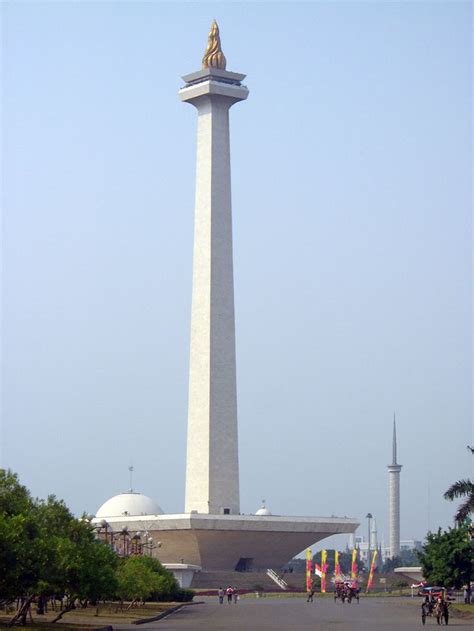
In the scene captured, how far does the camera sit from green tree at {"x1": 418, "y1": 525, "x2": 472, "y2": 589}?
5856cm

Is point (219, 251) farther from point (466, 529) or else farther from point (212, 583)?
point (466, 529)

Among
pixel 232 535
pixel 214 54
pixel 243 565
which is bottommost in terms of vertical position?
pixel 243 565

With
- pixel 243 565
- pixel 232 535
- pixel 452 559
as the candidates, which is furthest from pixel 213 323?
pixel 452 559

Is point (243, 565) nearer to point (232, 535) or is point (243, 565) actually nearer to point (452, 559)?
point (232, 535)

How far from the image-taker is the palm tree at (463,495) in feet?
151

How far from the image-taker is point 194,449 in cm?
8550

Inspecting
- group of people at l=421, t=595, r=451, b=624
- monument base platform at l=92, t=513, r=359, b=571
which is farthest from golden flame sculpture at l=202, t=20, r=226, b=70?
group of people at l=421, t=595, r=451, b=624

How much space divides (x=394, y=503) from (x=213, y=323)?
6975 centimetres

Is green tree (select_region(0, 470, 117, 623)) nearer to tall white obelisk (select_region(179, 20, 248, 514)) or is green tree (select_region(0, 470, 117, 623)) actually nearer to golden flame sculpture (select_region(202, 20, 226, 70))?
tall white obelisk (select_region(179, 20, 248, 514))

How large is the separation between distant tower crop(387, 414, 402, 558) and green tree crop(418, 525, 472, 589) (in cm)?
8493

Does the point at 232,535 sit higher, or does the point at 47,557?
the point at 232,535

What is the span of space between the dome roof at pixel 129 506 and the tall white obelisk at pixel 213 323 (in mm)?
10418

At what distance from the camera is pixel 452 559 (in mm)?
58656

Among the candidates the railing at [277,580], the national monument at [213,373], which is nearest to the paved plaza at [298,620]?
the national monument at [213,373]
